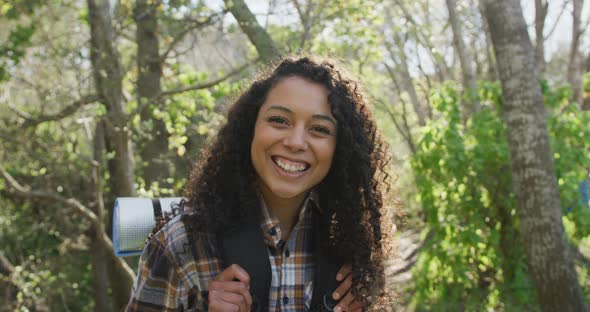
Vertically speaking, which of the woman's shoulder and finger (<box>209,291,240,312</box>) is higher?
the woman's shoulder

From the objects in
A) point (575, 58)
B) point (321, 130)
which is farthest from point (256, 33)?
point (575, 58)

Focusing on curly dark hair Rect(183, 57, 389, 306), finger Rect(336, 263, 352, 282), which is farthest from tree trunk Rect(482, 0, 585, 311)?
finger Rect(336, 263, 352, 282)

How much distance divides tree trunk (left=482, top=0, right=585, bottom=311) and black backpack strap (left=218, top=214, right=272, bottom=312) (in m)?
2.98

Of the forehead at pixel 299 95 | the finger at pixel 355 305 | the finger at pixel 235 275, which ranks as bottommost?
the finger at pixel 355 305

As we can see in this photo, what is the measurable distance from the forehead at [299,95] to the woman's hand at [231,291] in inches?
23.8

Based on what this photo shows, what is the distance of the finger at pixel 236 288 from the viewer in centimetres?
179

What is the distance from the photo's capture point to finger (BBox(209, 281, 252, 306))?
5.89ft

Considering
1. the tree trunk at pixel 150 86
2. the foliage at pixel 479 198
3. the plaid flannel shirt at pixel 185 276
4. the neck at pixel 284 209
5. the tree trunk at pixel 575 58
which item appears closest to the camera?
the plaid flannel shirt at pixel 185 276

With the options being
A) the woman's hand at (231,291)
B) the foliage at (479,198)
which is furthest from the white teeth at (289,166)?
the foliage at (479,198)

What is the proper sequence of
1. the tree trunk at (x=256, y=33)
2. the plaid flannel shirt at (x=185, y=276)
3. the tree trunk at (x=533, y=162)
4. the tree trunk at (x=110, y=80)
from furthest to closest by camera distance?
1. the tree trunk at (x=110, y=80)
2. the tree trunk at (x=256, y=33)
3. the tree trunk at (x=533, y=162)
4. the plaid flannel shirt at (x=185, y=276)

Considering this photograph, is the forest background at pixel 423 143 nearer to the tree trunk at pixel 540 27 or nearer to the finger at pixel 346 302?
the finger at pixel 346 302

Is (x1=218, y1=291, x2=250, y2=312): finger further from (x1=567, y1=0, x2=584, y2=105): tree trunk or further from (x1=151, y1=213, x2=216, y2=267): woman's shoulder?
(x1=567, y1=0, x2=584, y2=105): tree trunk

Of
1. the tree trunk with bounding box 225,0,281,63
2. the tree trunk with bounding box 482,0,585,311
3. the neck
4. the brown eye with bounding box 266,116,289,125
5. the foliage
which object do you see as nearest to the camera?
the brown eye with bounding box 266,116,289,125

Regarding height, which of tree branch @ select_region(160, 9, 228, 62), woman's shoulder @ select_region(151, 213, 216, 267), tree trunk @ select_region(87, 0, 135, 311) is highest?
tree branch @ select_region(160, 9, 228, 62)
